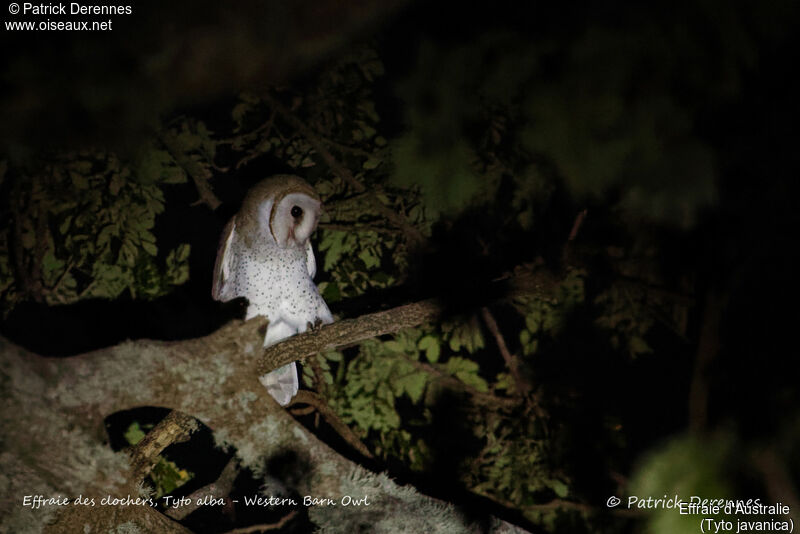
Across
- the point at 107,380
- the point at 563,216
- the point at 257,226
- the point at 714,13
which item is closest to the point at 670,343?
the point at 563,216

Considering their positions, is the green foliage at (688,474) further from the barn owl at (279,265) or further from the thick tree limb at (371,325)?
the barn owl at (279,265)

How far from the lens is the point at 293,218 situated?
250cm

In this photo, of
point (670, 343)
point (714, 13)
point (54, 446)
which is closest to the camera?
point (714, 13)

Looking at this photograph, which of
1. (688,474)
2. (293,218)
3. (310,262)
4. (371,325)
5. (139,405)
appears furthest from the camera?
(310,262)

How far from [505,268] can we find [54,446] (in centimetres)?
214

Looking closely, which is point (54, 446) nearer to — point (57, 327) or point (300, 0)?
point (300, 0)

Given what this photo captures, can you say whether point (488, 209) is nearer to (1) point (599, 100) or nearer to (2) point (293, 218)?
(2) point (293, 218)

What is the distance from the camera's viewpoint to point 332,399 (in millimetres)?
2895
